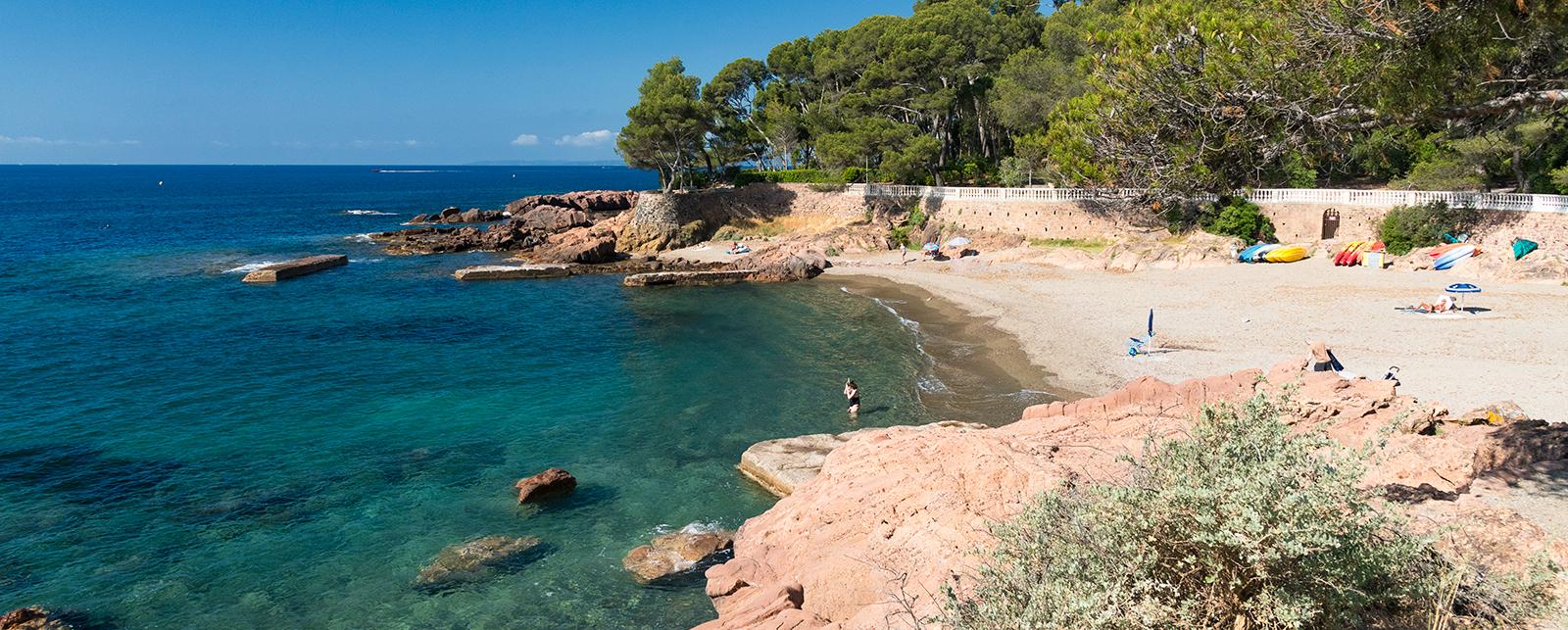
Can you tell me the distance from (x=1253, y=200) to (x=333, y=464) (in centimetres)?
4251

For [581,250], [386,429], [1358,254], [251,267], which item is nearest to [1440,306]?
[1358,254]

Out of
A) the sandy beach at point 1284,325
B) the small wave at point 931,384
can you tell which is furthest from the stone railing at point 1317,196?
the small wave at point 931,384

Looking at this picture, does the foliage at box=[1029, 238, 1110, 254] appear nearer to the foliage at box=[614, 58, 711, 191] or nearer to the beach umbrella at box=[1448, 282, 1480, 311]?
the beach umbrella at box=[1448, 282, 1480, 311]

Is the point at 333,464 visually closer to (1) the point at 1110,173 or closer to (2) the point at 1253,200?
(1) the point at 1110,173

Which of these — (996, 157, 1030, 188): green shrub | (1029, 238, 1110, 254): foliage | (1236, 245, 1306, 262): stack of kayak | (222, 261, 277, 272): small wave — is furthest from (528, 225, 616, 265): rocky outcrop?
(1236, 245, 1306, 262): stack of kayak

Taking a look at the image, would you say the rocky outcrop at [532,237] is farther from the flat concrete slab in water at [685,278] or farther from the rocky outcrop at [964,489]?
the rocky outcrop at [964,489]

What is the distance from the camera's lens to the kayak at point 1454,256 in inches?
1284

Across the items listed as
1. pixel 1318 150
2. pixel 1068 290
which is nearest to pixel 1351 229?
pixel 1068 290

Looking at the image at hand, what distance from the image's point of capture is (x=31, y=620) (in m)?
13.4

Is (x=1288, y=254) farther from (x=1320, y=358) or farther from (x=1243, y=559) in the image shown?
(x=1243, y=559)

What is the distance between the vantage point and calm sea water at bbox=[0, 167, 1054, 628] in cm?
1470

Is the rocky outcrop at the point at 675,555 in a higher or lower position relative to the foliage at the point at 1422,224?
lower

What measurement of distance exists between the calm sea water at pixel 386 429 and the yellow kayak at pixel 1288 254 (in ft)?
58.7

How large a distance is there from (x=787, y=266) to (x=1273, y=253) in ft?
78.5
